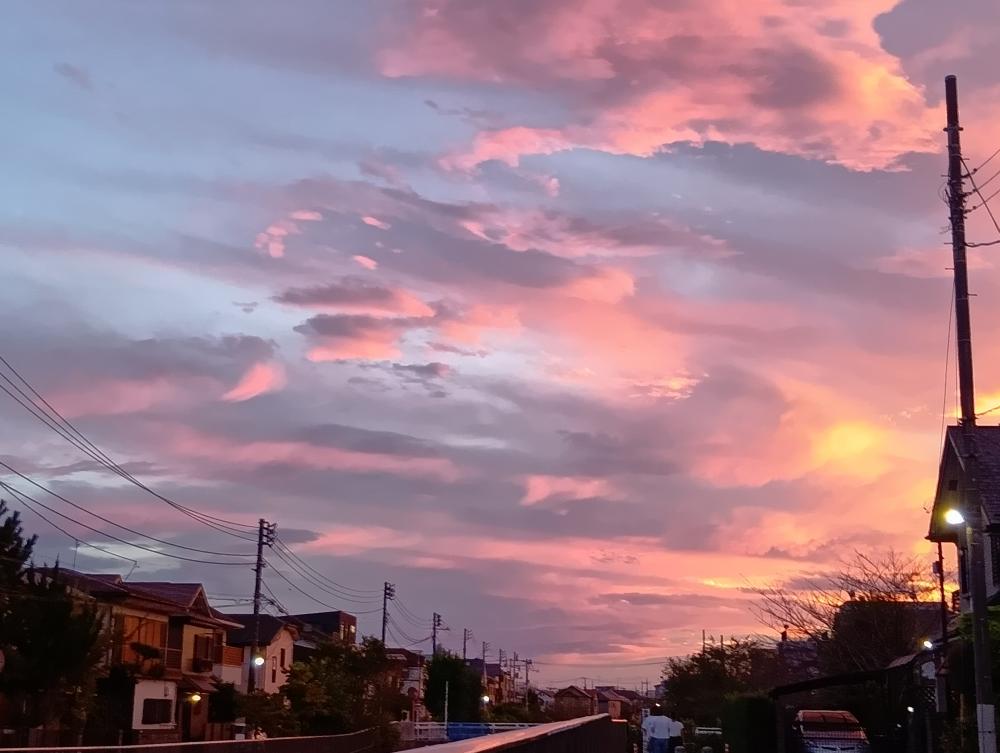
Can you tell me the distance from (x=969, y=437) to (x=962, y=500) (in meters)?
7.13

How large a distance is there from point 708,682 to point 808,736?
3922 centimetres

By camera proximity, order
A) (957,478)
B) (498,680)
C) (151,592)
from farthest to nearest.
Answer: (498,680)
(151,592)
(957,478)

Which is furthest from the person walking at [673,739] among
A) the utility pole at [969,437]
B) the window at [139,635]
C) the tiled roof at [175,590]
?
the tiled roof at [175,590]

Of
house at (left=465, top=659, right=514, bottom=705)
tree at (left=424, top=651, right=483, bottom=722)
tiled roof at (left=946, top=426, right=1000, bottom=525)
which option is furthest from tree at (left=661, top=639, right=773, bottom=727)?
house at (left=465, top=659, right=514, bottom=705)

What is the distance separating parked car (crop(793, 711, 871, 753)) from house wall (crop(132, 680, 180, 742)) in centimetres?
2918

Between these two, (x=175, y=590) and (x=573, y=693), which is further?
(x=573, y=693)

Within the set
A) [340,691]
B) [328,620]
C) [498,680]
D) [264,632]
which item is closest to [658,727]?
[340,691]

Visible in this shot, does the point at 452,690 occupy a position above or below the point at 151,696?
below

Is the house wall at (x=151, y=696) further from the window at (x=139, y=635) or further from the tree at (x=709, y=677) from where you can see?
the tree at (x=709, y=677)

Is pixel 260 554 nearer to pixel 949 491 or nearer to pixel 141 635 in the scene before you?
pixel 141 635

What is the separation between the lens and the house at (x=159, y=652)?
50.9 meters

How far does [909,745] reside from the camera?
28969 millimetres

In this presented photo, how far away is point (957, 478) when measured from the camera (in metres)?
33.3

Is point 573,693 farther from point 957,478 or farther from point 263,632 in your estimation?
point 957,478
